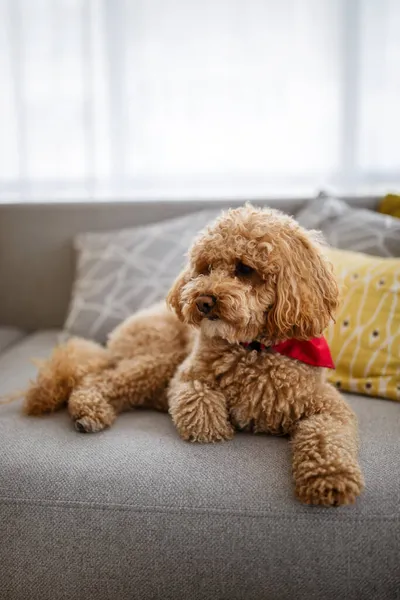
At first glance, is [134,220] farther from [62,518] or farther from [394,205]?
[62,518]

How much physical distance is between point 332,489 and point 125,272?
4.13 ft

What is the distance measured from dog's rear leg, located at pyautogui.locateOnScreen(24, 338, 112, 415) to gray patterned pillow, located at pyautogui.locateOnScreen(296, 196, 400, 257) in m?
0.92

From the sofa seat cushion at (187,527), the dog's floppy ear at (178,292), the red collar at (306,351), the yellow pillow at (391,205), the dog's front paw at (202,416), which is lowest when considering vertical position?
the sofa seat cushion at (187,527)

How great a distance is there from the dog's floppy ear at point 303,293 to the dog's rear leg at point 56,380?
0.59m

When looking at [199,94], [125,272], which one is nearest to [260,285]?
[125,272]

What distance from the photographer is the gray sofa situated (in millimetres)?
1169

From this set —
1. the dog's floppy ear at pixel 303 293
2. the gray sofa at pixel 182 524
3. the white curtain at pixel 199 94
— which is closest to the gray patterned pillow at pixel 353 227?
the white curtain at pixel 199 94

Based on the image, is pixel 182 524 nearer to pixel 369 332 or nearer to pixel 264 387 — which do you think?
pixel 264 387

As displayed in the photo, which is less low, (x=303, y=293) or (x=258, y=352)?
(x=303, y=293)

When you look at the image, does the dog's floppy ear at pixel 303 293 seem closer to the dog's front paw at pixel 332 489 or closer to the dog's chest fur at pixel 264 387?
the dog's chest fur at pixel 264 387

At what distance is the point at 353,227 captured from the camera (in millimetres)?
2037

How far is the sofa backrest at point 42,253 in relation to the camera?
8.23 ft

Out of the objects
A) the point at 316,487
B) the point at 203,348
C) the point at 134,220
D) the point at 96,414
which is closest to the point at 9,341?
the point at 134,220

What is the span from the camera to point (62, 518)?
A: 125cm
